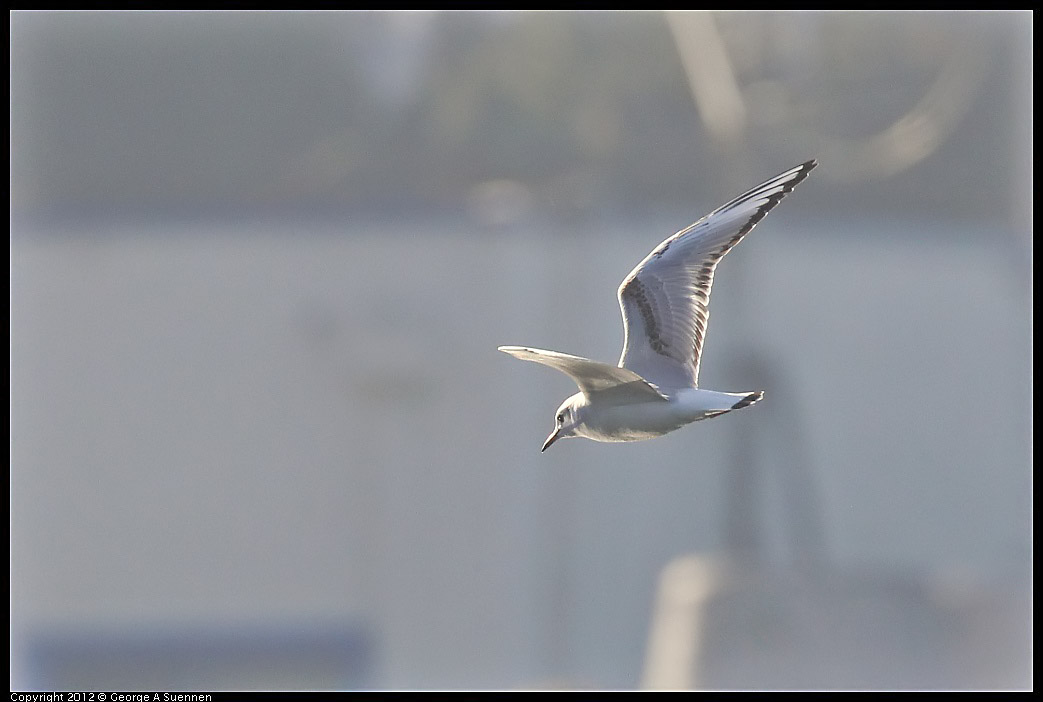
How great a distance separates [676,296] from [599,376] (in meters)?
0.73

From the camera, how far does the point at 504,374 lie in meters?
22.7

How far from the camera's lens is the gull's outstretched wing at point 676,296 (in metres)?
5.90

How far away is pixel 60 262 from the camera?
84.2 feet

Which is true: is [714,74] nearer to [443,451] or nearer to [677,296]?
[443,451]

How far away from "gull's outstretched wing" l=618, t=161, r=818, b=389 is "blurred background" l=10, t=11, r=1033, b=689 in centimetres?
1381

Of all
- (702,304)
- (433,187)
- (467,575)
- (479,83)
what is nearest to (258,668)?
(467,575)

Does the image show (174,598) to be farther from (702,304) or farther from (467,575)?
(702,304)

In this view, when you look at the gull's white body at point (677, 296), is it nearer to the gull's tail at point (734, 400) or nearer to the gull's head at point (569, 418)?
the gull's head at point (569, 418)

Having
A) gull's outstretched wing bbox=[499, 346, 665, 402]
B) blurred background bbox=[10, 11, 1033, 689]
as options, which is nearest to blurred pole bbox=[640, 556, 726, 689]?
blurred background bbox=[10, 11, 1033, 689]

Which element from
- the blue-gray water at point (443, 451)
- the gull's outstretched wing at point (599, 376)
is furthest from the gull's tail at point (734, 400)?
the blue-gray water at point (443, 451)

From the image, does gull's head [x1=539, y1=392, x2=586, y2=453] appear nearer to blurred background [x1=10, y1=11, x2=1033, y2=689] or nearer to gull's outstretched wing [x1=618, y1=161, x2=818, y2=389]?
gull's outstretched wing [x1=618, y1=161, x2=818, y2=389]

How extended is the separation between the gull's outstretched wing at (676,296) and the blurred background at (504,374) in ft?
45.3

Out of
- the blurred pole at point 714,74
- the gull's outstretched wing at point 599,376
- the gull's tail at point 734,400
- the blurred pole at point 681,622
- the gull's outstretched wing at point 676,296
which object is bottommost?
the blurred pole at point 681,622

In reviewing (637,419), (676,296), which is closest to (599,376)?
(637,419)
